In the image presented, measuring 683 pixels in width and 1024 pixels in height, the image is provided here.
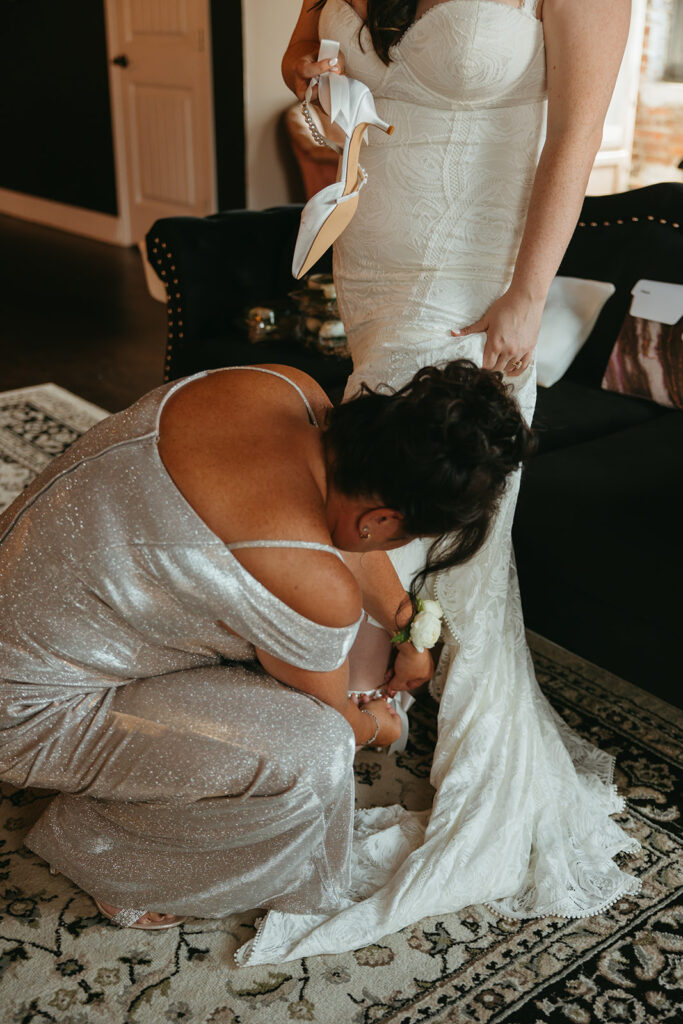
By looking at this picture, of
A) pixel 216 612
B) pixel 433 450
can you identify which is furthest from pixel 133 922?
pixel 433 450

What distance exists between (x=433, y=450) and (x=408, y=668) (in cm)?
63

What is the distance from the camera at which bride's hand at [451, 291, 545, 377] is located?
1.60 metres

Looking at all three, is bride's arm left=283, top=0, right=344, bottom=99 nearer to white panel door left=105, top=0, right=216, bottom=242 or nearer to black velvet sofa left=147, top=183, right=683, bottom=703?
black velvet sofa left=147, top=183, right=683, bottom=703

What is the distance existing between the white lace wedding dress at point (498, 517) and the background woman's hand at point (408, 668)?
0.05 m

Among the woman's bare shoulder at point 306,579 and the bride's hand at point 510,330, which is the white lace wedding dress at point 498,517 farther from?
the woman's bare shoulder at point 306,579

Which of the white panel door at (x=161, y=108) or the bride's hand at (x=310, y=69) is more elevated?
the bride's hand at (x=310, y=69)

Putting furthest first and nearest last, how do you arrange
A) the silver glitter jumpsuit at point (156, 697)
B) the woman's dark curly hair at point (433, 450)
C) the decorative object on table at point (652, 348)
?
1. the decorative object on table at point (652, 348)
2. the silver glitter jumpsuit at point (156, 697)
3. the woman's dark curly hair at point (433, 450)

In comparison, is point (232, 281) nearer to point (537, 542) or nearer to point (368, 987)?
point (537, 542)

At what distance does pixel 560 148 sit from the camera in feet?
5.03

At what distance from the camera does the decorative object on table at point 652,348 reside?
2562 mm

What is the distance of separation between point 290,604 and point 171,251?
5.86ft

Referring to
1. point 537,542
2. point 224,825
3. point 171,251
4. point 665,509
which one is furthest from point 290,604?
point 171,251

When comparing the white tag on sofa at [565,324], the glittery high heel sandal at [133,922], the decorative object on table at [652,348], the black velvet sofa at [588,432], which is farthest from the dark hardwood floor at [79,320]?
the glittery high heel sandal at [133,922]

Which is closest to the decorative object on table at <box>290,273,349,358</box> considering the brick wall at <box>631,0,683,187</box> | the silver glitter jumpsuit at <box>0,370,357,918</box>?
the silver glitter jumpsuit at <box>0,370,357,918</box>
